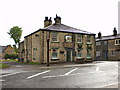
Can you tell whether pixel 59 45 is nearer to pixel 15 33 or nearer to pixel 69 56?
pixel 69 56

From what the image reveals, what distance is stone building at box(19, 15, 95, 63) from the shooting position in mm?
18406

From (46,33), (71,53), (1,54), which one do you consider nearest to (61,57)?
(71,53)

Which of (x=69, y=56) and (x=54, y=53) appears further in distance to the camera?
(x=69, y=56)

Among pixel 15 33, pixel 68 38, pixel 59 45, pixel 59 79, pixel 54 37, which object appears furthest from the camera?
pixel 15 33

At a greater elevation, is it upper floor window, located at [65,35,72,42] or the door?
upper floor window, located at [65,35,72,42]

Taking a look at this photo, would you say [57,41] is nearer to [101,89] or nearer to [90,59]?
[90,59]

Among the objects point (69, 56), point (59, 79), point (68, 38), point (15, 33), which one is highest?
point (15, 33)

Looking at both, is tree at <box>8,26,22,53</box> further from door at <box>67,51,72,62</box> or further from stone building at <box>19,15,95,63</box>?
door at <box>67,51,72,62</box>

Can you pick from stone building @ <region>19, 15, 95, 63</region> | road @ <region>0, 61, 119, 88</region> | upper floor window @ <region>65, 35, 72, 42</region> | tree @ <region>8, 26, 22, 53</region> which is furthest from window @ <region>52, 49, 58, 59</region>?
tree @ <region>8, 26, 22, 53</region>

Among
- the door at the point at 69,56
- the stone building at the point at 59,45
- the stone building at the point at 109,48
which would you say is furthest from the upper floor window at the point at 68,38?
the stone building at the point at 109,48

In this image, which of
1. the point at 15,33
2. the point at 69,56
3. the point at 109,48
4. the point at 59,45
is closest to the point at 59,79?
the point at 59,45

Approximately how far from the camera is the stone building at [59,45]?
18.4m

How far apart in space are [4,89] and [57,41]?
14346 millimetres

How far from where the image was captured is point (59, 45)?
769 inches
